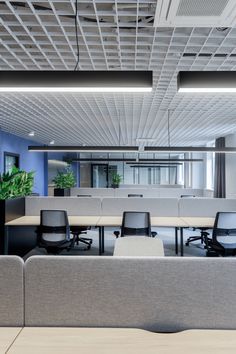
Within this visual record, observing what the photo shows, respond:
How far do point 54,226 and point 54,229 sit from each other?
4 centimetres

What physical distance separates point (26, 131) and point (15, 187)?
349 centimetres

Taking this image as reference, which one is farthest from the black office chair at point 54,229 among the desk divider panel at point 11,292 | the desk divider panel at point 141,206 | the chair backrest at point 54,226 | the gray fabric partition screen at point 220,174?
→ the gray fabric partition screen at point 220,174

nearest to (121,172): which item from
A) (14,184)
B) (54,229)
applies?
(14,184)

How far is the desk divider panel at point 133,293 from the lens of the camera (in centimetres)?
144

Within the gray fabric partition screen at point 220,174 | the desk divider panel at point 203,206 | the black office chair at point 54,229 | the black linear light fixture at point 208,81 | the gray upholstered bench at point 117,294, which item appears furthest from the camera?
the gray fabric partition screen at point 220,174

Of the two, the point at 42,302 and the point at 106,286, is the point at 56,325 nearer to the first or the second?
the point at 42,302

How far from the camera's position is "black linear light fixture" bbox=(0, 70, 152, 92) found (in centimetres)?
178

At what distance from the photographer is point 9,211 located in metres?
4.70

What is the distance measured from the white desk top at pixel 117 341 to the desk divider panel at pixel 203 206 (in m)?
4.16

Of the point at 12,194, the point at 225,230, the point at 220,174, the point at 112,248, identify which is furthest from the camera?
the point at 220,174

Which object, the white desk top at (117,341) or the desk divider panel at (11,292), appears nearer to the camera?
the white desk top at (117,341)

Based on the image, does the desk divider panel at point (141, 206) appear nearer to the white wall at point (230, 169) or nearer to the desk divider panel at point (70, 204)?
the desk divider panel at point (70, 204)

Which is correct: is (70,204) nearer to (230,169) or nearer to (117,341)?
(117,341)

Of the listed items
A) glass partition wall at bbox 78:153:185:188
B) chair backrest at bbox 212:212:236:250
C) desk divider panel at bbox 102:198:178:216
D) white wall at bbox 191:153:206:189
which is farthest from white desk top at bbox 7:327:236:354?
glass partition wall at bbox 78:153:185:188
